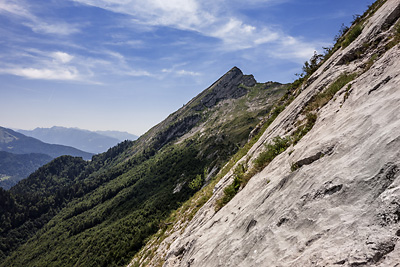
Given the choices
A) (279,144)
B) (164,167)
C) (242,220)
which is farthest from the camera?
(164,167)

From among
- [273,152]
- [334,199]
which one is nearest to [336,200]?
[334,199]

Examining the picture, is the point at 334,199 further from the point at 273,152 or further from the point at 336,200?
the point at 273,152

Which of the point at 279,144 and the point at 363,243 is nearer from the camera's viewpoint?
the point at 363,243

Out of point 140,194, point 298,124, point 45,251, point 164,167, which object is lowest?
point 45,251

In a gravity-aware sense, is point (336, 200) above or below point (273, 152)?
below

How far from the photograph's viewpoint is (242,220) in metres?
9.01

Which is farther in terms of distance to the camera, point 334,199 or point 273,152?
point 273,152

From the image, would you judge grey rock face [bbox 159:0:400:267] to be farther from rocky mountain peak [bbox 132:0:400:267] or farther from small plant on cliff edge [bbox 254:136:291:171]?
small plant on cliff edge [bbox 254:136:291:171]

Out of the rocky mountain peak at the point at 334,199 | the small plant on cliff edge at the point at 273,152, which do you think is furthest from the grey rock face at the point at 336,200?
the small plant on cliff edge at the point at 273,152

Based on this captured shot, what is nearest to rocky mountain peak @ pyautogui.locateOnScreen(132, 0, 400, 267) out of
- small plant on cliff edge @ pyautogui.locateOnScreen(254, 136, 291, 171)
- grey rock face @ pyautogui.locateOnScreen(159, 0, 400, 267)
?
grey rock face @ pyautogui.locateOnScreen(159, 0, 400, 267)

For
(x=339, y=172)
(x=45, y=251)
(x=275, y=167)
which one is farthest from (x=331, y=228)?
(x=45, y=251)

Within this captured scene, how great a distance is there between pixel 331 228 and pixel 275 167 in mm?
5770

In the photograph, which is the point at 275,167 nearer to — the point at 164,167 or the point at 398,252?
the point at 398,252

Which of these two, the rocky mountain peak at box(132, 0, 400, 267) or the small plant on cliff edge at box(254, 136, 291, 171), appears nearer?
the rocky mountain peak at box(132, 0, 400, 267)
